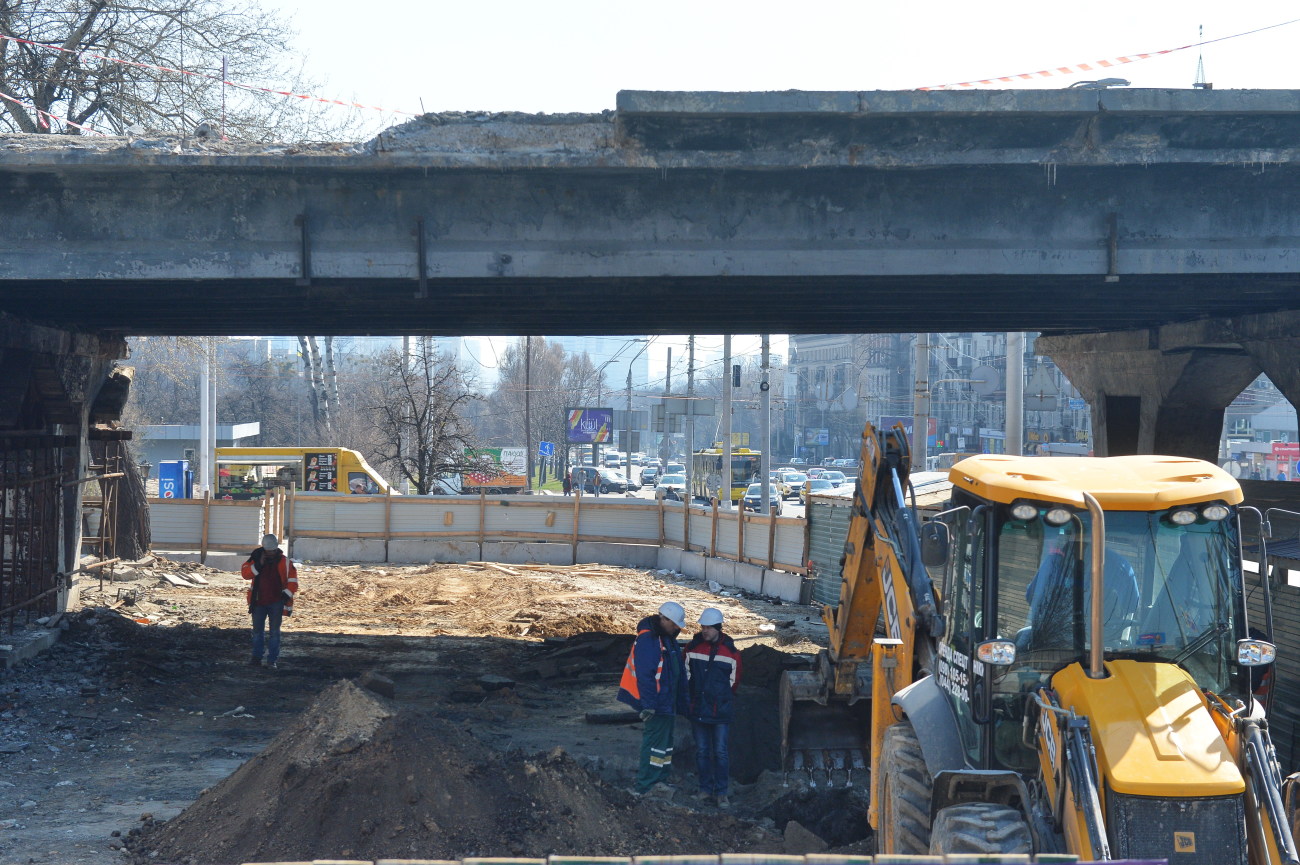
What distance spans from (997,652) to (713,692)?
4.24 meters

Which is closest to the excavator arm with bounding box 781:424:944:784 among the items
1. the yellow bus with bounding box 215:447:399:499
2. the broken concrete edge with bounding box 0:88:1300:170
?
the broken concrete edge with bounding box 0:88:1300:170

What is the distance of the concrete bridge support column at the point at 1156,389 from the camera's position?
1819 centimetres

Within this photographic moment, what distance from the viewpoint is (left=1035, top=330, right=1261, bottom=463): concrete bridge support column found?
18188mm

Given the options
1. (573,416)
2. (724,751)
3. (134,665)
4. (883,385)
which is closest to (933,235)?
(724,751)

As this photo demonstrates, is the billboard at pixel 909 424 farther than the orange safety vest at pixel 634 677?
Yes

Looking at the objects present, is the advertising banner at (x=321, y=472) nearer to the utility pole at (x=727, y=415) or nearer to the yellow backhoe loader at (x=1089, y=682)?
the utility pole at (x=727, y=415)

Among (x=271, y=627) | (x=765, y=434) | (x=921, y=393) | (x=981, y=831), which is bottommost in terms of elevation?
(x=271, y=627)

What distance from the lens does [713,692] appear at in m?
9.42

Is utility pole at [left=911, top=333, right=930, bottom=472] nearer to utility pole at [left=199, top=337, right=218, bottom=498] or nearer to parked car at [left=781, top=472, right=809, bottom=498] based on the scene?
utility pole at [left=199, top=337, right=218, bottom=498]

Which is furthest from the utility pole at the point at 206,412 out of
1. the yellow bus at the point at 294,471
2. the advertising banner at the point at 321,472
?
the advertising banner at the point at 321,472

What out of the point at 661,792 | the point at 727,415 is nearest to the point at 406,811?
the point at 661,792

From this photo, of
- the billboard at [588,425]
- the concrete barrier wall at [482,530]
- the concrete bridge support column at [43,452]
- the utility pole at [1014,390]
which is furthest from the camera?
the billboard at [588,425]

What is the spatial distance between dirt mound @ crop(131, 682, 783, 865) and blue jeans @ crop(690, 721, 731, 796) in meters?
0.93

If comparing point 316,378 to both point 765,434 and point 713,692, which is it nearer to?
point 765,434
